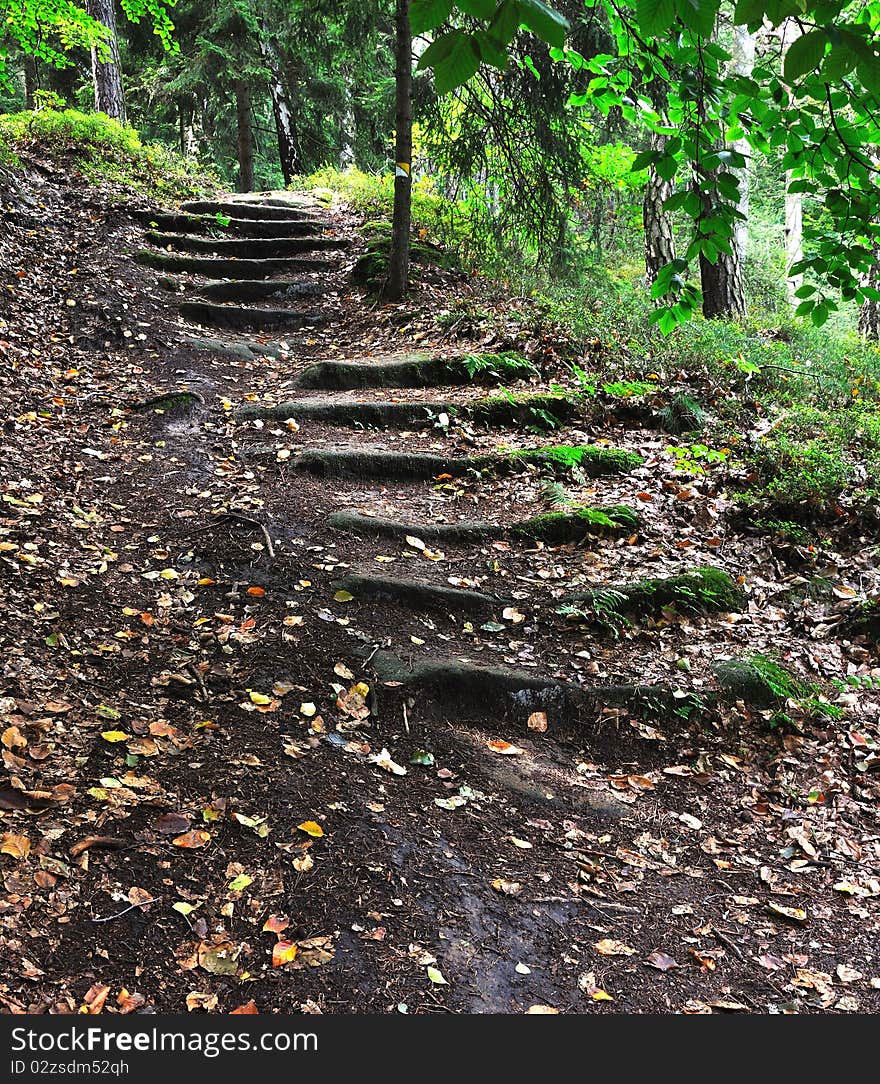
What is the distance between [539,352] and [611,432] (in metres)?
1.34

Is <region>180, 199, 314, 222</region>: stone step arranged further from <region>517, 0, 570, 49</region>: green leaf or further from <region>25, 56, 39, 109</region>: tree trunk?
<region>25, 56, 39, 109</region>: tree trunk

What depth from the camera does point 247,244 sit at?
982cm

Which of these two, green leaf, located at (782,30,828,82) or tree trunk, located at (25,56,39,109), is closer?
green leaf, located at (782,30,828,82)

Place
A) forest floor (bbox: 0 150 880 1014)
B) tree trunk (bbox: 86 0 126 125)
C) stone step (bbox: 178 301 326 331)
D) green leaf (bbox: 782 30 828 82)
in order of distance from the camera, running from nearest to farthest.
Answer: green leaf (bbox: 782 30 828 82)
forest floor (bbox: 0 150 880 1014)
stone step (bbox: 178 301 326 331)
tree trunk (bbox: 86 0 126 125)

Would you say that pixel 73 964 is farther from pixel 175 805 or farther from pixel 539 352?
pixel 539 352

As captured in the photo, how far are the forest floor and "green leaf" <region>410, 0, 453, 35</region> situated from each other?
2.66 metres

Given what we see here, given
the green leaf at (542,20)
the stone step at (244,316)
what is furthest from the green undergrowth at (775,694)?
the stone step at (244,316)

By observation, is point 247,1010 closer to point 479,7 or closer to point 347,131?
point 479,7

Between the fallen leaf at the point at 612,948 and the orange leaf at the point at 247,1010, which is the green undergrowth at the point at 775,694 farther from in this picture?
the orange leaf at the point at 247,1010

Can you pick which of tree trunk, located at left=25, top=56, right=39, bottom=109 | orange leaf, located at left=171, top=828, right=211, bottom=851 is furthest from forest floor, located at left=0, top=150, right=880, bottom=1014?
tree trunk, located at left=25, top=56, right=39, bottom=109

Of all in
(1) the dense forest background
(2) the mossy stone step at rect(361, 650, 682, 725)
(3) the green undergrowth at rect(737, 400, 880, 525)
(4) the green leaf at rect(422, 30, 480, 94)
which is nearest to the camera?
(4) the green leaf at rect(422, 30, 480, 94)

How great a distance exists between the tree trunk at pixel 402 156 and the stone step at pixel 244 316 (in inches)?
37.4

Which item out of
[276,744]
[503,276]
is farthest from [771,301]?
[276,744]

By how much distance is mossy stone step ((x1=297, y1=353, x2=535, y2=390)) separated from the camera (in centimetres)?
702
